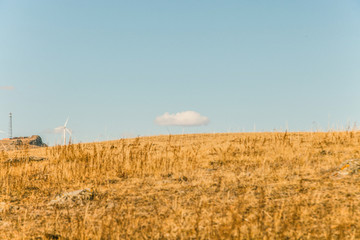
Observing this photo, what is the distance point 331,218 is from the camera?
4656 mm

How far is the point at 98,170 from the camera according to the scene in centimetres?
966

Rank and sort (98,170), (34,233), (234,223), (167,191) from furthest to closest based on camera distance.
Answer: (98,170) < (167,191) < (34,233) < (234,223)

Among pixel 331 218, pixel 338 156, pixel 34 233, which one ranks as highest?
pixel 338 156

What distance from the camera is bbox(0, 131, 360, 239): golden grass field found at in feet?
14.8

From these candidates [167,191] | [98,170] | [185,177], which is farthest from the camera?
Result: [98,170]

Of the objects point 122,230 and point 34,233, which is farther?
point 34,233

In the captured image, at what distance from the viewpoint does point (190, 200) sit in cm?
605

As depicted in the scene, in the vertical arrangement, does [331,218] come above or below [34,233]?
above

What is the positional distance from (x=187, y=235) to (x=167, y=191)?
8.40ft

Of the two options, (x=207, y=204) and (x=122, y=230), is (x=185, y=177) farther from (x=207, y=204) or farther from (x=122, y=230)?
(x=122, y=230)

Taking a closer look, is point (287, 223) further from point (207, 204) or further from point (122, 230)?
point (122, 230)

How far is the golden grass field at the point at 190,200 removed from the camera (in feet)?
14.8

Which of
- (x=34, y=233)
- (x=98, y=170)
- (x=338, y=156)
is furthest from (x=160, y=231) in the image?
(x=338, y=156)

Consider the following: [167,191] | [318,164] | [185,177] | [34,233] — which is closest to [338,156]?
[318,164]
